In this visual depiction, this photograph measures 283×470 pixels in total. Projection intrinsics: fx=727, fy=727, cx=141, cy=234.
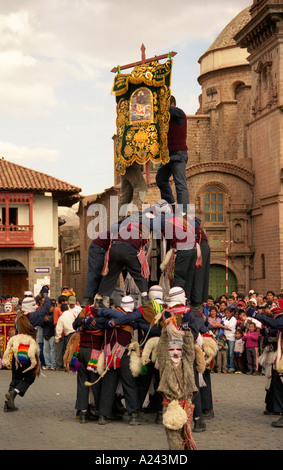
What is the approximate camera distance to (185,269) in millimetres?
10516

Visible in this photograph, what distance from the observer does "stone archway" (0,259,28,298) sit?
37.6 meters

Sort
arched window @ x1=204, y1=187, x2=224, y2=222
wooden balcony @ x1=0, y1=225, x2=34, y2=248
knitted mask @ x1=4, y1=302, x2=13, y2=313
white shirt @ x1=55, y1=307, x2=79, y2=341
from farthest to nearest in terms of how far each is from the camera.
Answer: arched window @ x1=204, y1=187, x2=224, y2=222 → wooden balcony @ x1=0, y1=225, x2=34, y2=248 → knitted mask @ x1=4, y1=302, x2=13, y2=313 → white shirt @ x1=55, y1=307, x2=79, y2=341

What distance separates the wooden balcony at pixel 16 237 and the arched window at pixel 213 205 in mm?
9312

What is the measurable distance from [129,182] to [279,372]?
4.13m

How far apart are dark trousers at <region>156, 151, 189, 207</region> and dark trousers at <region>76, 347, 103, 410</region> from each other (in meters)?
2.72

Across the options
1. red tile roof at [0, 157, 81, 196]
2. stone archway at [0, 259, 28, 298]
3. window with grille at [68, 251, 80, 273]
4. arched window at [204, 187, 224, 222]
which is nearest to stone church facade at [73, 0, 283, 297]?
arched window at [204, 187, 224, 222]

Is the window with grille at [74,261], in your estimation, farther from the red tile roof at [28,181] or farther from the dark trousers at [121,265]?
the dark trousers at [121,265]

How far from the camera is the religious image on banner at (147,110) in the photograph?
11922mm

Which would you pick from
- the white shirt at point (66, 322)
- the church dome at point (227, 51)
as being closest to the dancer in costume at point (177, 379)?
the white shirt at point (66, 322)

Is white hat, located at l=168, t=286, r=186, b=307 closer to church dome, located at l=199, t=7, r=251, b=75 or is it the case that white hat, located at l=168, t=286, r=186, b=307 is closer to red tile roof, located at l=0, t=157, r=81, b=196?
red tile roof, located at l=0, t=157, r=81, b=196

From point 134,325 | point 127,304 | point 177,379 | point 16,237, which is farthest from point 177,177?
point 16,237

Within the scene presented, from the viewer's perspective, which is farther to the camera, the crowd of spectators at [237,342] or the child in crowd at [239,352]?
the child in crowd at [239,352]

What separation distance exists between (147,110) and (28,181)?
24.0 meters
